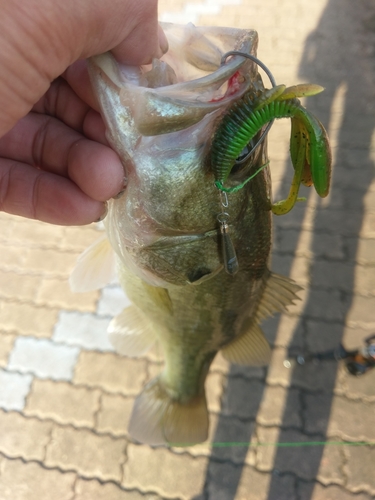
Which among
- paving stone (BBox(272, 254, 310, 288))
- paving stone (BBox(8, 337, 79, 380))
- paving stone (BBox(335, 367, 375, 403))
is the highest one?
paving stone (BBox(272, 254, 310, 288))

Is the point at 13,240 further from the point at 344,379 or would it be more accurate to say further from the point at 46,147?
the point at 344,379

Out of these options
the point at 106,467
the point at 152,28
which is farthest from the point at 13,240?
the point at 152,28

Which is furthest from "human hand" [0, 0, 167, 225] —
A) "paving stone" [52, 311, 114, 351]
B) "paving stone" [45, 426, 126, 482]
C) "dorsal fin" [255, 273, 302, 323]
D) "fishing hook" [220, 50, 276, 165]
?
"paving stone" [45, 426, 126, 482]

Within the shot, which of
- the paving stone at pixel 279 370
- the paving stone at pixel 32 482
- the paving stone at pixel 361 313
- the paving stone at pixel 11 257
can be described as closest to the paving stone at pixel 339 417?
the paving stone at pixel 279 370

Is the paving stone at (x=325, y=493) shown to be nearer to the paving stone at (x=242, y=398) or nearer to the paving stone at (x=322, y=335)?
the paving stone at (x=242, y=398)

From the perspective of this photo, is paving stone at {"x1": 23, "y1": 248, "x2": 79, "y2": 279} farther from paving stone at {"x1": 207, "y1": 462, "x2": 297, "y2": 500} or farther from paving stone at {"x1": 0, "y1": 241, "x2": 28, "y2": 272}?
paving stone at {"x1": 207, "y1": 462, "x2": 297, "y2": 500}

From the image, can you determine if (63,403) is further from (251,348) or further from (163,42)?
(163,42)
